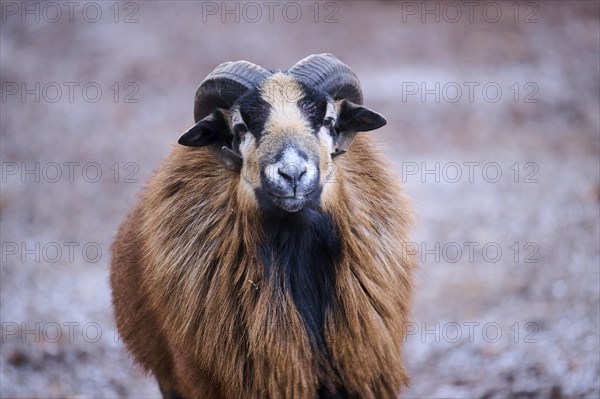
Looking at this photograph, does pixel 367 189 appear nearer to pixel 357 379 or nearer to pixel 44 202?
pixel 357 379

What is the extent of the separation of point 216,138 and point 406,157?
1146 cm

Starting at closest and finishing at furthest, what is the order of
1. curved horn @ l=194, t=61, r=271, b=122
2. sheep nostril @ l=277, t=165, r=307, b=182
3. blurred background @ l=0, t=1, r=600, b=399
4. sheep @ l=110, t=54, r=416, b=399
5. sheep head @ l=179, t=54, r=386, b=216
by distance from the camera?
sheep nostril @ l=277, t=165, r=307, b=182 → sheep head @ l=179, t=54, r=386, b=216 → sheep @ l=110, t=54, r=416, b=399 → curved horn @ l=194, t=61, r=271, b=122 → blurred background @ l=0, t=1, r=600, b=399

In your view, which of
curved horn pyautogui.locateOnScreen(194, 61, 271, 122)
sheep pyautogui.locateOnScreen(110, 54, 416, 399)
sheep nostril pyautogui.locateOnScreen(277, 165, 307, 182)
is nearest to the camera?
sheep nostril pyautogui.locateOnScreen(277, 165, 307, 182)

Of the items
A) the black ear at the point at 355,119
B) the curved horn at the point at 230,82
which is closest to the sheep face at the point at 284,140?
the curved horn at the point at 230,82

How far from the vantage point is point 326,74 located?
6672 millimetres

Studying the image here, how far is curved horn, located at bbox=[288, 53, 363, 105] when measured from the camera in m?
6.59

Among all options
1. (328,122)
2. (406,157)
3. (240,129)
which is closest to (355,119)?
(328,122)

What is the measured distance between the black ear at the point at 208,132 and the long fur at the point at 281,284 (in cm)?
28

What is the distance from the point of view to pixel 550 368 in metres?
9.77

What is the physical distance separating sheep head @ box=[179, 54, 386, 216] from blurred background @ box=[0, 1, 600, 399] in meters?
1.50

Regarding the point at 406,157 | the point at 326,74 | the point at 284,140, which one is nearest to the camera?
the point at 284,140

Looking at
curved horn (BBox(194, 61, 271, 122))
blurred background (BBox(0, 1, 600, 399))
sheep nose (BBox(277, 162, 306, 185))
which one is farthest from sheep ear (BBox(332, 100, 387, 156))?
blurred background (BBox(0, 1, 600, 399))

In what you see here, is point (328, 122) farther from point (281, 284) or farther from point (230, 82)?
point (281, 284)

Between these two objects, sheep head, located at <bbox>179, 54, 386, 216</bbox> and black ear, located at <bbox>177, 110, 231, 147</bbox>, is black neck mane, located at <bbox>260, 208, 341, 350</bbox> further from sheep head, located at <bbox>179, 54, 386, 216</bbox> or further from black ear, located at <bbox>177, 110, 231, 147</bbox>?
black ear, located at <bbox>177, 110, 231, 147</bbox>
